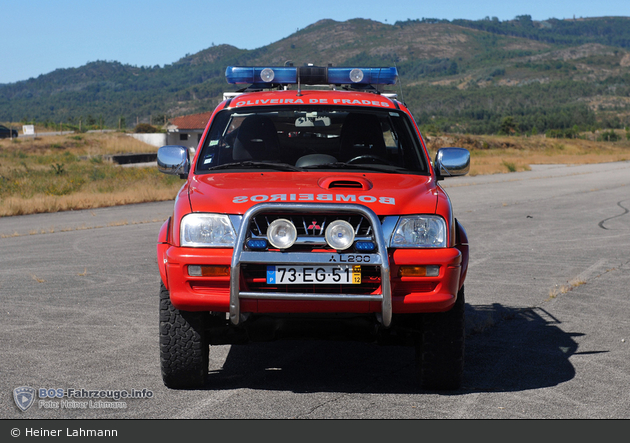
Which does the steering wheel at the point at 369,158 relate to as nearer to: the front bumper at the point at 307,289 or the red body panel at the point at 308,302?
the red body panel at the point at 308,302

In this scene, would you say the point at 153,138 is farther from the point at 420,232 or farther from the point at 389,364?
the point at 420,232

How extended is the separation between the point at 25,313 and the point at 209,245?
356cm

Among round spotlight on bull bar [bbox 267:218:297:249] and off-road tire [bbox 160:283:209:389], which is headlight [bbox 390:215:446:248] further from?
off-road tire [bbox 160:283:209:389]

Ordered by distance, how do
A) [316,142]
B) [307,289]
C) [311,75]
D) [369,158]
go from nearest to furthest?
[307,289]
[369,158]
[316,142]
[311,75]

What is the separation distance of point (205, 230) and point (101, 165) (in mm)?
51512

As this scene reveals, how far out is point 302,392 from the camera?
15.1 feet

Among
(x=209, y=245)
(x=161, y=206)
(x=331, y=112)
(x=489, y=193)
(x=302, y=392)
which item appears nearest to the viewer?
(x=209, y=245)

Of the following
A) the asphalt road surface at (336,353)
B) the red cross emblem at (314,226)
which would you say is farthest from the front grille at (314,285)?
Result: the asphalt road surface at (336,353)

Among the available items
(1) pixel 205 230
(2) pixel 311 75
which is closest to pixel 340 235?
(1) pixel 205 230

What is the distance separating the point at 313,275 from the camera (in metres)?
4.09

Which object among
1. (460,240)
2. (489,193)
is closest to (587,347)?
(460,240)

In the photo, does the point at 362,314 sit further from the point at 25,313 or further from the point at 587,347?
the point at 25,313
